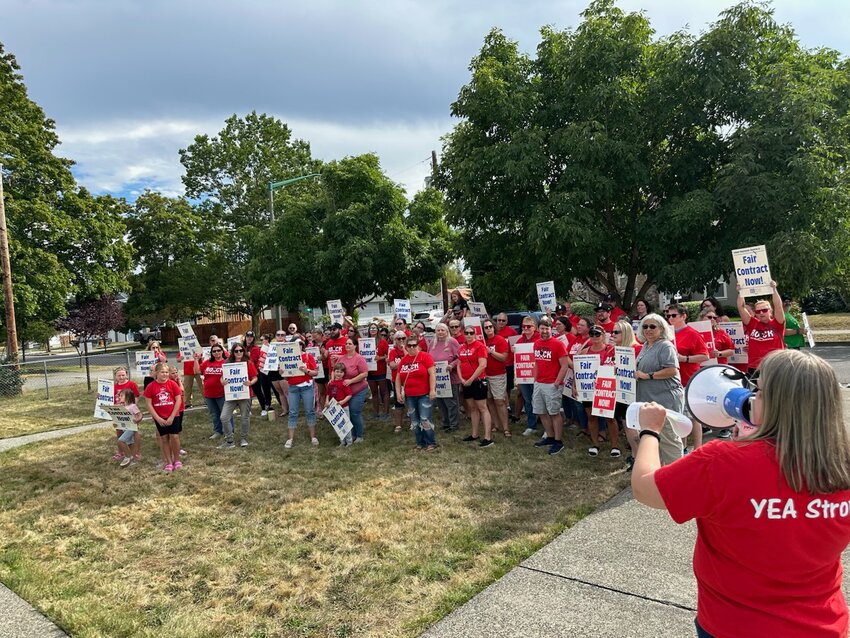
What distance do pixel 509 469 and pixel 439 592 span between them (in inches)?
115

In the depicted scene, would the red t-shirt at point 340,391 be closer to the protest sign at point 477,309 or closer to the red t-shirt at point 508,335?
the red t-shirt at point 508,335

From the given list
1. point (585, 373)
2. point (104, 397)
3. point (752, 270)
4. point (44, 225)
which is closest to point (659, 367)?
point (585, 373)

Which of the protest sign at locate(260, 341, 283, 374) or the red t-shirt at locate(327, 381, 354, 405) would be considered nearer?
the red t-shirt at locate(327, 381, 354, 405)

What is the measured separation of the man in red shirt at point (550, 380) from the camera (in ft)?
24.2

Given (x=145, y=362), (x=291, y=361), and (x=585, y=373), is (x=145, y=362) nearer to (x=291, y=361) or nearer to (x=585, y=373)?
(x=291, y=361)

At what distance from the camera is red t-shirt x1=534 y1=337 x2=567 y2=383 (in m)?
7.42

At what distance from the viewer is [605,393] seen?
6254mm

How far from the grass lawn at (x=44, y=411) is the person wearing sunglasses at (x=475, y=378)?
8.80 metres

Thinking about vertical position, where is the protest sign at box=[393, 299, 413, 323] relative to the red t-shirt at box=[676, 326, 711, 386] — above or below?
above

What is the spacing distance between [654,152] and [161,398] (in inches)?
457

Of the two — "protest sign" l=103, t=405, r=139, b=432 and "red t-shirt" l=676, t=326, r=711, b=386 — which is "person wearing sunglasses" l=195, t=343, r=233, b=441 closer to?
"protest sign" l=103, t=405, r=139, b=432

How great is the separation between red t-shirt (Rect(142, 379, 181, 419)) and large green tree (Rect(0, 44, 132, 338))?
19531mm

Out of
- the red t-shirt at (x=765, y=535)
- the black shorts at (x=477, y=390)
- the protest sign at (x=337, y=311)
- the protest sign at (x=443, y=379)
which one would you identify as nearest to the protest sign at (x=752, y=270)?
the black shorts at (x=477, y=390)

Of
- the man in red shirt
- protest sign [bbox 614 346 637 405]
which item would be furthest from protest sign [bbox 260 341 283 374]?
protest sign [bbox 614 346 637 405]
